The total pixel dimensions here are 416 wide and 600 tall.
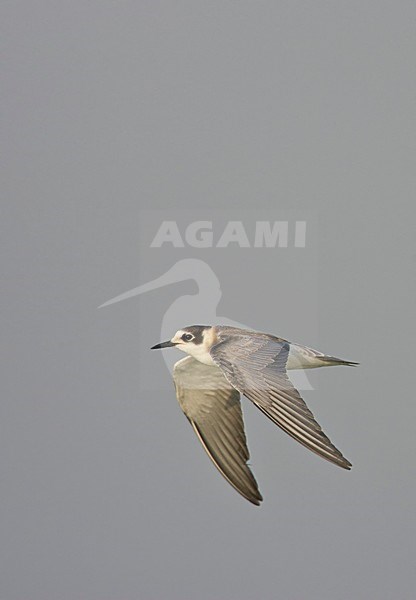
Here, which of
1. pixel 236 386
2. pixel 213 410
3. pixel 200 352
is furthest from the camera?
pixel 213 410

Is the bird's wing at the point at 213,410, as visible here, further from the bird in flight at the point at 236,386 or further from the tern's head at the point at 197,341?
the tern's head at the point at 197,341

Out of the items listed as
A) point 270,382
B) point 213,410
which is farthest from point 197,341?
point 270,382

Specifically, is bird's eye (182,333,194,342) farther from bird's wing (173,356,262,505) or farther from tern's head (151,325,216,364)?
bird's wing (173,356,262,505)

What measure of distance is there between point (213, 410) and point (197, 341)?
0.90 ft

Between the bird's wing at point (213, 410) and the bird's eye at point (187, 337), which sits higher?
the bird's eye at point (187, 337)

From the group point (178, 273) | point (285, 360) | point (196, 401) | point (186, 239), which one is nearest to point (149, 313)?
point (178, 273)

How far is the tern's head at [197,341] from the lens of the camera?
3783 mm

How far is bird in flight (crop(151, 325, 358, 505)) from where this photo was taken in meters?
3.28

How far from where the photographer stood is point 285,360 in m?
3.65

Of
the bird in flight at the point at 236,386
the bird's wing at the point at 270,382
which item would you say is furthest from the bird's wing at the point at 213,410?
the bird's wing at the point at 270,382

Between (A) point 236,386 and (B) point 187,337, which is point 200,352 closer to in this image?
(B) point 187,337

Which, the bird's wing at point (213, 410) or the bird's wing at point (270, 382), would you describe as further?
the bird's wing at point (213, 410)

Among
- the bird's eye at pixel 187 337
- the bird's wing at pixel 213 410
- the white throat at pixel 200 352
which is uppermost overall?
the bird's eye at pixel 187 337

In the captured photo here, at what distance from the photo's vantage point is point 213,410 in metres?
3.97
